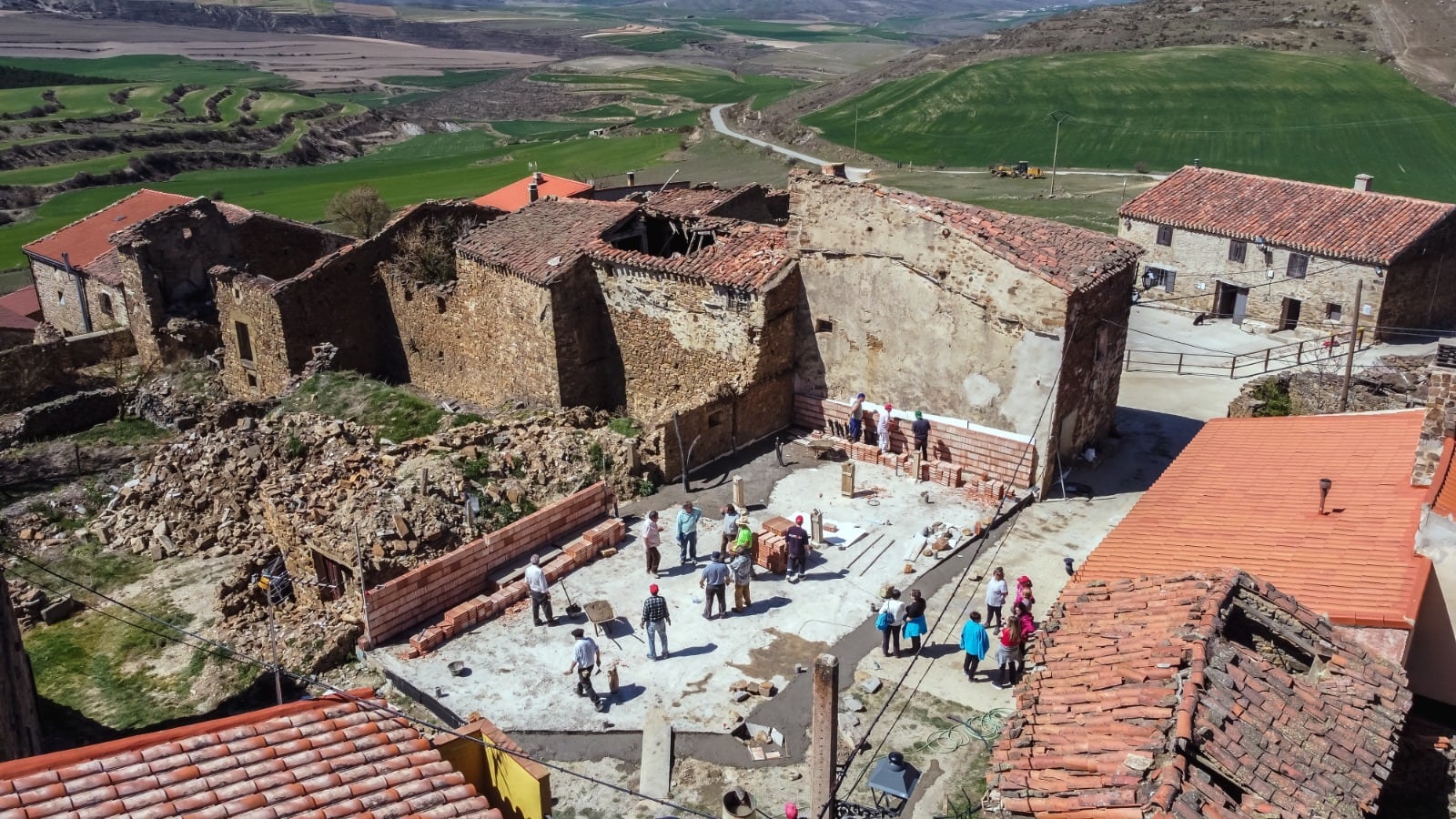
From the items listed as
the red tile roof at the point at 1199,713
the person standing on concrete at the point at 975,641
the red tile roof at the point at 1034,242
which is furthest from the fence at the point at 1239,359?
the red tile roof at the point at 1199,713

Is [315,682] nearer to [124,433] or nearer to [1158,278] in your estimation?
[124,433]

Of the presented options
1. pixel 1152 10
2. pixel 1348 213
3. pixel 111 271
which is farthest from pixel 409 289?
pixel 1152 10

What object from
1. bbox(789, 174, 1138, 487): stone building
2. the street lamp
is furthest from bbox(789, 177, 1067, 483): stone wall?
the street lamp

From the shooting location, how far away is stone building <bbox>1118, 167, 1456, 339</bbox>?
107 feet

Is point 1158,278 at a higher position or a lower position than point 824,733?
lower

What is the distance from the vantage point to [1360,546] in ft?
44.8

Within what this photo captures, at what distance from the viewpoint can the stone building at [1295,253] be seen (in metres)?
32.7

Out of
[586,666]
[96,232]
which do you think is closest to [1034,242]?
[586,666]

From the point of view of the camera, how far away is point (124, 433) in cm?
2992

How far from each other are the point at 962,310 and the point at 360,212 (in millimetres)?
43102

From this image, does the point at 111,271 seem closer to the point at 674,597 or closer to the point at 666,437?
the point at 666,437

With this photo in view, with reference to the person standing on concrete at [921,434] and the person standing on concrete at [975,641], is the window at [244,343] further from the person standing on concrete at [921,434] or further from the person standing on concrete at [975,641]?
the person standing on concrete at [975,641]

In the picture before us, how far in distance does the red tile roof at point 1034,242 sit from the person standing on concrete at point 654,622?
30.1ft

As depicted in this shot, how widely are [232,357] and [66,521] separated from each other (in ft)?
25.9
